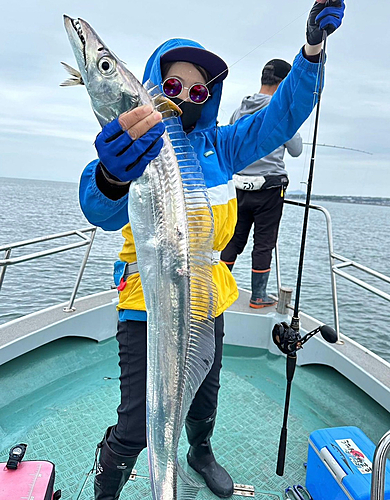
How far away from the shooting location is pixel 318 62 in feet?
5.90

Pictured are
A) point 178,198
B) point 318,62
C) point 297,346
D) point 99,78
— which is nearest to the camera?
point 99,78

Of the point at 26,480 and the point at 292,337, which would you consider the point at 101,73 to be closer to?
the point at 26,480

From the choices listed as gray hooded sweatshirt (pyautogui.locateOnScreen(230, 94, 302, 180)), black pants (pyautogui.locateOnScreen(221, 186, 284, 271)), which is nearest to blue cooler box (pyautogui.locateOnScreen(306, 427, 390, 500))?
black pants (pyautogui.locateOnScreen(221, 186, 284, 271))

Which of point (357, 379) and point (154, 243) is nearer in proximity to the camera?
point (154, 243)

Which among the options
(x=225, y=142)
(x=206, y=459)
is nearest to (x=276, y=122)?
(x=225, y=142)

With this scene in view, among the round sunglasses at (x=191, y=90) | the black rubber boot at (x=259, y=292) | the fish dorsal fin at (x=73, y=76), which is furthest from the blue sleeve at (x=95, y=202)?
the black rubber boot at (x=259, y=292)

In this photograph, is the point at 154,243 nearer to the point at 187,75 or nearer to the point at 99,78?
the point at 99,78

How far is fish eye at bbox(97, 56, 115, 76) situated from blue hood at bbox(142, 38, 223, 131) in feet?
2.29

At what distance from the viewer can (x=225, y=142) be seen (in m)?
2.07

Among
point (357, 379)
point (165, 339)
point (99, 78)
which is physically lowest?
point (357, 379)

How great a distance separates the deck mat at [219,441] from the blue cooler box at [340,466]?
32cm

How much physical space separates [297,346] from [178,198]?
1540mm

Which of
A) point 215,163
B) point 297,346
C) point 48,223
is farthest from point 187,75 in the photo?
point 48,223

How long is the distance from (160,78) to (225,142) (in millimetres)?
468
